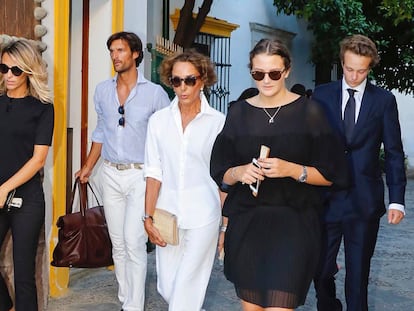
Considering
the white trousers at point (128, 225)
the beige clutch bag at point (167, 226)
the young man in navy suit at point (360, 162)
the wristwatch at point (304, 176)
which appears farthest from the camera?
the white trousers at point (128, 225)

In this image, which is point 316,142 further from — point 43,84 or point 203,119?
point 43,84

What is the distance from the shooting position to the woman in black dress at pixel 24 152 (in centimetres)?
445

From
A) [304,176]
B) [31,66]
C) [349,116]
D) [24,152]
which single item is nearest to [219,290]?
[349,116]

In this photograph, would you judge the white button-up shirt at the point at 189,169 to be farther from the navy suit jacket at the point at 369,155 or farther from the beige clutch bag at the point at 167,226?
the navy suit jacket at the point at 369,155

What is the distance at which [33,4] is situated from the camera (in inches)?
241

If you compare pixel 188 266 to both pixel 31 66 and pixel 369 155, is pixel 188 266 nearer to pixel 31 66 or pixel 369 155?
pixel 369 155

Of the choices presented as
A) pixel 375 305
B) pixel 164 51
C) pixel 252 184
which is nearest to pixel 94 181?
pixel 164 51

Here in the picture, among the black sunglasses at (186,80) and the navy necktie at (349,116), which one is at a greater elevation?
the black sunglasses at (186,80)

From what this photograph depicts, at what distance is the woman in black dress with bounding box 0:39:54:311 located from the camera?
4449 millimetres

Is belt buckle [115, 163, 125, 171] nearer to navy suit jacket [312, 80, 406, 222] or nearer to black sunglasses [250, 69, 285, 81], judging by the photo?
navy suit jacket [312, 80, 406, 222]

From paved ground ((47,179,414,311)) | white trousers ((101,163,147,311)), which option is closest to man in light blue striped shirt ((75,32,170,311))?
white trousers ((101,163,147,311))

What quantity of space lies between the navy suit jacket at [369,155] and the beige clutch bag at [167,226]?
0.93 meters

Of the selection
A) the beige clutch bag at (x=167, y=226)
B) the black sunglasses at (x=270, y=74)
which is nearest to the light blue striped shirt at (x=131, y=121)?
the beige clutch bag at (x=167, y=226)

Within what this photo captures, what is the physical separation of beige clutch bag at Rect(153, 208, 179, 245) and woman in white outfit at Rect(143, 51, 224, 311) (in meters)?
0.04
